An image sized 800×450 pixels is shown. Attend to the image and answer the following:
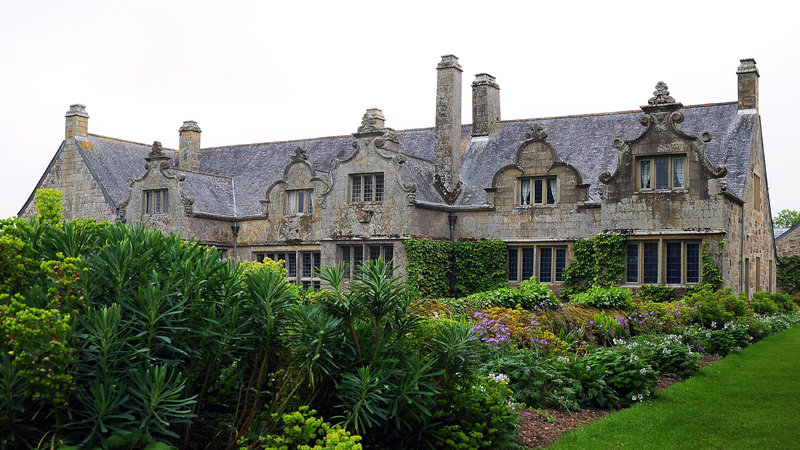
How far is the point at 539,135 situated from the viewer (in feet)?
85.0

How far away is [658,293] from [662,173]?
371 centimetres

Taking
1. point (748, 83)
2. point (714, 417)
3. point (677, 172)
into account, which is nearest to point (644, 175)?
point (677, 172)

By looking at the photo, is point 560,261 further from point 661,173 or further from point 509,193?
point 661,173

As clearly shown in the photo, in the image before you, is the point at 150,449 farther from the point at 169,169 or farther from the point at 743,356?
the point at 169,169

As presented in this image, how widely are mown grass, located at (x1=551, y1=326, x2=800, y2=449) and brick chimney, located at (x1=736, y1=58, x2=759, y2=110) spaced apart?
49.4 feet

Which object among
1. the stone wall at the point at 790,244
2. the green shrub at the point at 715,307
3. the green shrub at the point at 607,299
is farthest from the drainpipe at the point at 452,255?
the stone wall at the point at 790,244

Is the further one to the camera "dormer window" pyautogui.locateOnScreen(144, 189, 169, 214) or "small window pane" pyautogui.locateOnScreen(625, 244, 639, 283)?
"dormer window" pyautogui.locateOnScreen(144, 189, 169, 214)

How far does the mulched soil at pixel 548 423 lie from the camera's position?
8.93 meters

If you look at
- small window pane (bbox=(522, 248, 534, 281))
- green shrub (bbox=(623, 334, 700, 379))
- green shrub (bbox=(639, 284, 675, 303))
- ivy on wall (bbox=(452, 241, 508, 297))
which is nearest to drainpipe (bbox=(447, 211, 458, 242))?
ivy on wall (bbox=(452, 241, 508, 297))

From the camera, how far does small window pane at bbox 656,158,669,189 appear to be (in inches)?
944

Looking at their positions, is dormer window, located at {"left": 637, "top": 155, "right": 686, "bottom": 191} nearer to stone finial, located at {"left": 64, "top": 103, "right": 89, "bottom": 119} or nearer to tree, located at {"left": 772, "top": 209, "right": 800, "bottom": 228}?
stone finial, located at {"left": 64, "top": 103, "right": 89, "bottom": 119}

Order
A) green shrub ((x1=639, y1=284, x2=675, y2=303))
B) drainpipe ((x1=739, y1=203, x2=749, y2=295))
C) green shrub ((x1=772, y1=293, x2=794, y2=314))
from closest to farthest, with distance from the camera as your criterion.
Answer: green shrub ((x1=639, y1=284, x2=675, y2=303)), drainpipe ((x1=739, y1=203, x2=749, y2=295)), green shrub ((x1=772, y1=293, x2=794, y2=314))

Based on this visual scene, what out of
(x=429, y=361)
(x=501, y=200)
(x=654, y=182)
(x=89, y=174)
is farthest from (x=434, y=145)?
(x=429, y=361)

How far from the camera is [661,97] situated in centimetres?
2397
